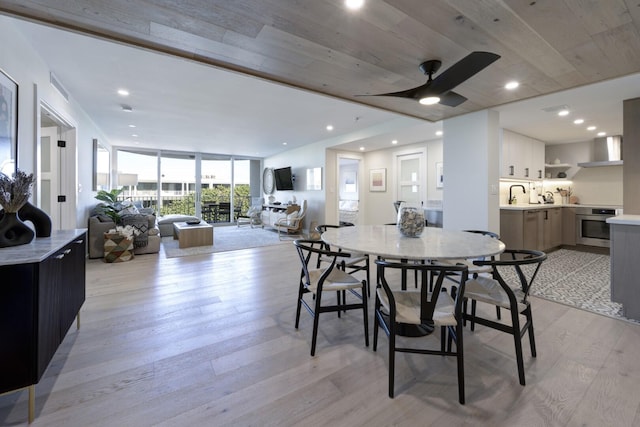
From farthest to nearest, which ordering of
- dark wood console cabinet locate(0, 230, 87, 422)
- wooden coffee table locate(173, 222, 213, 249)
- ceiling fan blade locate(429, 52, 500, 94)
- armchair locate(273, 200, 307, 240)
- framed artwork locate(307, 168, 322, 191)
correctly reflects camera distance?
framed artwork locate(307, 168, 322, 191)
armchair locate(273, 200, 307, 240)
wooden coffee table locate(173, 222, 213, 249)
ceiling fan blade locate(429, 52, 500, 94)
dark wood console cabinet locate(0, 230, 87, 422)

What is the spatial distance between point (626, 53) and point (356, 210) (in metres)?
6.21

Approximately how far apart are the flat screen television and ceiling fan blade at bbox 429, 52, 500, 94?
246 inches

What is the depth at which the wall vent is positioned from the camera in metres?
3.08

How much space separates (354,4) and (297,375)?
7.38 feet

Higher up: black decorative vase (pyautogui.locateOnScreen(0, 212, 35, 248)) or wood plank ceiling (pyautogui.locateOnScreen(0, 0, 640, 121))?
wood plank ceiling (pyautogui.locateOnScreen(0, 0, 640, 121))

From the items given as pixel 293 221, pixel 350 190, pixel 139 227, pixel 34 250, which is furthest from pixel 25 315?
pixel 350 190

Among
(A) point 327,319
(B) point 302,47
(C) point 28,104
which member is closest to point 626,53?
(B) point 302,47

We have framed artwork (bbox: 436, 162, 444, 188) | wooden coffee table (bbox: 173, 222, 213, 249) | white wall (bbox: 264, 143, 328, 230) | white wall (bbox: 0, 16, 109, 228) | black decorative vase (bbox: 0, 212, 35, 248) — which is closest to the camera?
black decorative vase (bbox: 0, 212, 35, 248)

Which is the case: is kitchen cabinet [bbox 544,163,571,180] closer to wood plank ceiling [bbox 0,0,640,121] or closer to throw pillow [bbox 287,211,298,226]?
wood plank ceiling [bbox 0,0,640,121]

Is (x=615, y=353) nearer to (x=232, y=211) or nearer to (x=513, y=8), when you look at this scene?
(x=513, y=8)

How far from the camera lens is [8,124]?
1.95 meters

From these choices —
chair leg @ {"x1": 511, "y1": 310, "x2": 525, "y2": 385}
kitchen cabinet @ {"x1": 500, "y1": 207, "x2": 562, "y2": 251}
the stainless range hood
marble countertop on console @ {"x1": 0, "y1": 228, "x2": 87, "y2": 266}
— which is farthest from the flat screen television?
chair leg @ {"x1": 511, "y1": 310, "x2": 525, "y2": 385}

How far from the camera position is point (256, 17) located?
1.79 metres

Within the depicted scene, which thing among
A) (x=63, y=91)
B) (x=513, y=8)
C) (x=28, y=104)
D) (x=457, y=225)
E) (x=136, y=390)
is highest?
(x=63, y=91)
